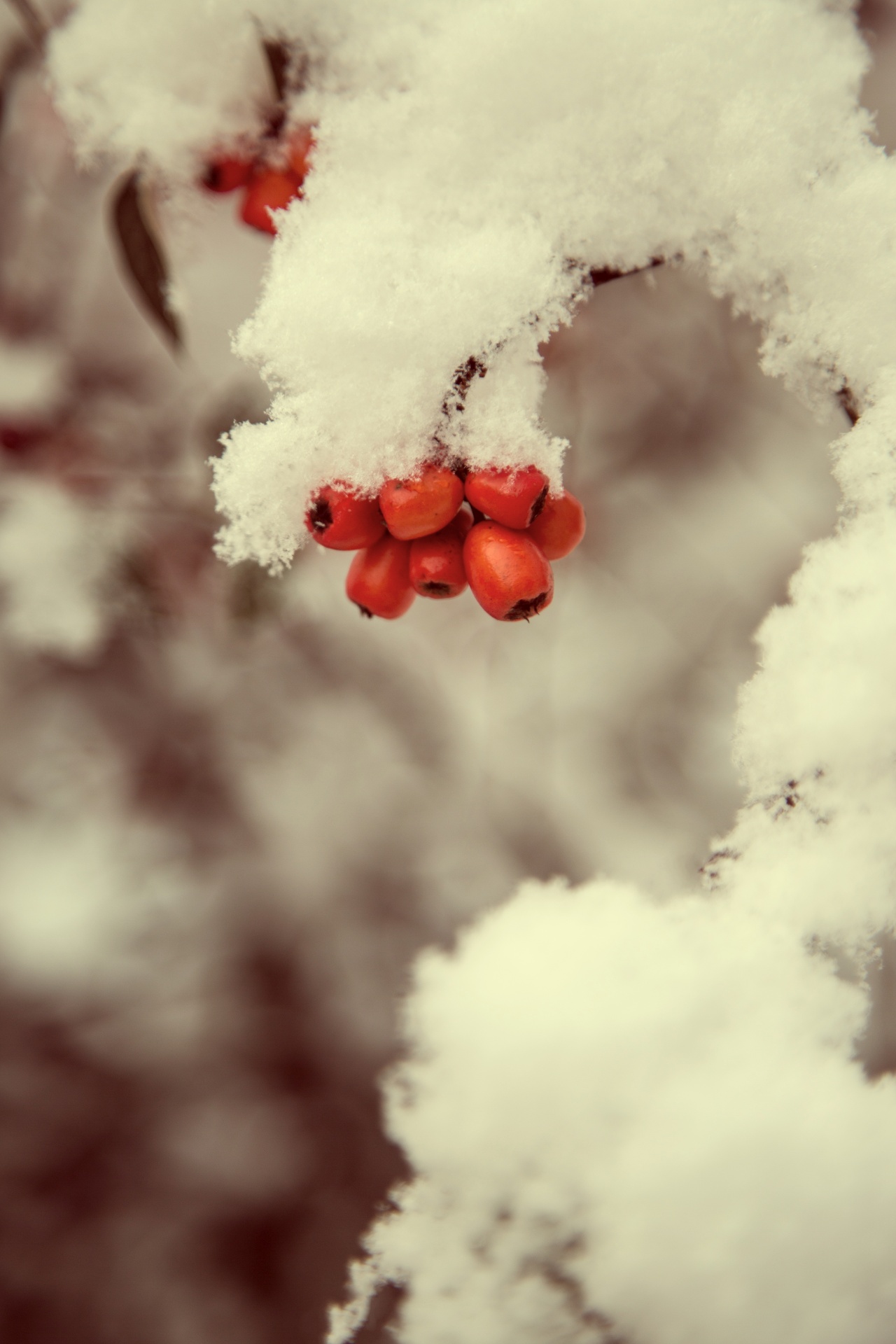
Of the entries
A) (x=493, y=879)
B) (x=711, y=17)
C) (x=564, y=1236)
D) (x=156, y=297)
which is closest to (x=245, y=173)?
(x=156, y=297)

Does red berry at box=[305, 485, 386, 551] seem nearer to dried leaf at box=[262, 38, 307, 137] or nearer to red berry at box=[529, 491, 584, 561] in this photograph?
red berry at box=[529, 491, 584, 561]

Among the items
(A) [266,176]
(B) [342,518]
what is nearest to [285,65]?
(A) [266,176]

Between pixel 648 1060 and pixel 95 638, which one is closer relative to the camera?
pixel 648 1060

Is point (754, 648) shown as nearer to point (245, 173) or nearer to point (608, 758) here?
point (608, 758)

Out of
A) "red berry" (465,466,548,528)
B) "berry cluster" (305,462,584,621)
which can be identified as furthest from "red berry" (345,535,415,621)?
"red berry" (465,466,548,528)

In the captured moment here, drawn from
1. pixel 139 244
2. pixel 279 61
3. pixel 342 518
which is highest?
pixel 279 61

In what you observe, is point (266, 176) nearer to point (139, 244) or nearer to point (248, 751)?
point (139, 244)

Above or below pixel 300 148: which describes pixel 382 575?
below
